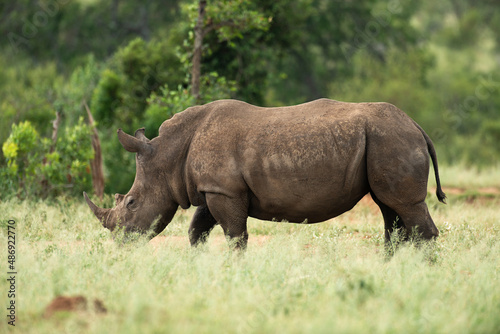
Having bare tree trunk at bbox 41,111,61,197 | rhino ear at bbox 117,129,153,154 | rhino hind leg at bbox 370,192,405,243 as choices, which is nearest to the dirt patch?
rhino ear at bbox 117,129,153,154

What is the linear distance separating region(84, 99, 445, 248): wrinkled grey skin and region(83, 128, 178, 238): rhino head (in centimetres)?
2

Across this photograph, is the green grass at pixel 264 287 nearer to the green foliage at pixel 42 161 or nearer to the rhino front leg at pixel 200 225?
the rhino front leg at pixel 200 225

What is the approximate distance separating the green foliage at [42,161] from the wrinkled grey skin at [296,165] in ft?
14.8

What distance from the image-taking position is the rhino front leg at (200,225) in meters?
7.59

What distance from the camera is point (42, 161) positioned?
12.0 metres

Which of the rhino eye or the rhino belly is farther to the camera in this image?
the rhino eye

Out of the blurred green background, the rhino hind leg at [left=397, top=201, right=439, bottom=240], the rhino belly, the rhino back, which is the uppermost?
the rhino back

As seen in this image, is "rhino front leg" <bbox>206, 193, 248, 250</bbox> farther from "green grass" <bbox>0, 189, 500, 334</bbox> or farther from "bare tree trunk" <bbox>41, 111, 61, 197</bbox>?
"bare tree trunk" <bbox>41, 111, 61, 197</bbox>

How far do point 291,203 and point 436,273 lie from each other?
5.54 ft

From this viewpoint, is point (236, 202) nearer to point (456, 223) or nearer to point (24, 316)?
point (24, 316)

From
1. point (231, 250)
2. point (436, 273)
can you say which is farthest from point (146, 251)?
point (436, 273)

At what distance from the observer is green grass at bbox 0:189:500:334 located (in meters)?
4.32

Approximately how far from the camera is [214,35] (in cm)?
1525

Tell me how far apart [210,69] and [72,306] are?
39.2 ft
